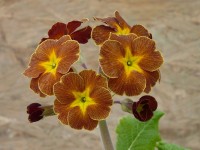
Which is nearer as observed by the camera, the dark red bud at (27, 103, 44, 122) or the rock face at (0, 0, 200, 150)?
the dark red bud at (27, 103, 44, 122)

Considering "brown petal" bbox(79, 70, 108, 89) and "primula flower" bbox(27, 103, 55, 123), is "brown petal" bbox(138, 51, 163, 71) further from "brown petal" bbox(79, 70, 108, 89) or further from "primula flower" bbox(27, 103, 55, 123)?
"primula flower" bbox(27, 103, 55, 123)

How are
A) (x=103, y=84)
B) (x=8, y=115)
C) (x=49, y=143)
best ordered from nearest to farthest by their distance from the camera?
(x=103, y=84) < (x=49, y=143) < (x=8, y=115)

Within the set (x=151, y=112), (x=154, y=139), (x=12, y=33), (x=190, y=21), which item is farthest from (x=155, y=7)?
(x=151, y=112)

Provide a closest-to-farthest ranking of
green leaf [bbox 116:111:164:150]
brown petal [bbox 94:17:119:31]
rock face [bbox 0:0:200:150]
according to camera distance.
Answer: brown petal [bbox 94:17:119:31]
green leaf [bbox 116:111:164:150]
rock face [bbox 0:0:200:150]

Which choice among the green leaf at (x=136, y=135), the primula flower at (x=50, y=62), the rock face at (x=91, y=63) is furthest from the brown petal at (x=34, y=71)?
the rock face at (x=91, y=63)

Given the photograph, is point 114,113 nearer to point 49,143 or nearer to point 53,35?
point 49,143

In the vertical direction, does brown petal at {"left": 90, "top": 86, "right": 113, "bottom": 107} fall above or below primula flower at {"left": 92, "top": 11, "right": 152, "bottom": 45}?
below

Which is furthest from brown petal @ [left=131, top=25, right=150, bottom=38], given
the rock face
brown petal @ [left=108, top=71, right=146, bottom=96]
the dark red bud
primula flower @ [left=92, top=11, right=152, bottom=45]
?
the rock face
